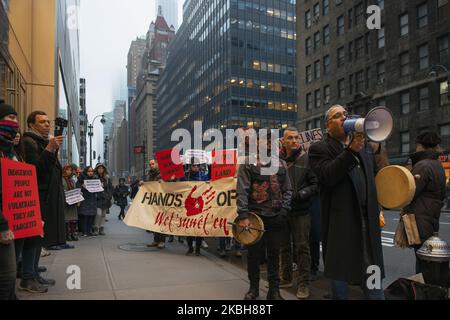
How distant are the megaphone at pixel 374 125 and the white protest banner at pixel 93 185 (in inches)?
364

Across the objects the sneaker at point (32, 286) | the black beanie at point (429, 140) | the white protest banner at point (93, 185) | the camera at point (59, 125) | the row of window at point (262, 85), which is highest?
the row of window at point (262, 85)

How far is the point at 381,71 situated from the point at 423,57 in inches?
182

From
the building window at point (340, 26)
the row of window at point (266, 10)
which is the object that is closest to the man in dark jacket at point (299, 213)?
the building window at point (340, 26)

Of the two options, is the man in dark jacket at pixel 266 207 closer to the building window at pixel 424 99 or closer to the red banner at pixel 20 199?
the red banner at pixel 20 199

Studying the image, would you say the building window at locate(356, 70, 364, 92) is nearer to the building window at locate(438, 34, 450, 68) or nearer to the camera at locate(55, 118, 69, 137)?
the building window at locate(438, 34, 450, 68)

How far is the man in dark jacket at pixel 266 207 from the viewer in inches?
179

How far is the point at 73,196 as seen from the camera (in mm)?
10195

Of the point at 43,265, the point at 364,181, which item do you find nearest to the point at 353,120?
the point at 364,181

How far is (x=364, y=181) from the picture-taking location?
3.58 metres

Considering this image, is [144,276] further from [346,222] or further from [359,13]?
[359,13]

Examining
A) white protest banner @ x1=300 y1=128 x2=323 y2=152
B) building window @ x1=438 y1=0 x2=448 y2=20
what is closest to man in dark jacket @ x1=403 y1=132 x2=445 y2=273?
white protest banner @ x1=300 y1=128 x2=323 y2=152

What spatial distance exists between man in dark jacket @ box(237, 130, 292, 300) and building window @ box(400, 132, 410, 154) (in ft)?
98.6

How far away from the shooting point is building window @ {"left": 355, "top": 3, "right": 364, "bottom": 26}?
36906 millimetres
